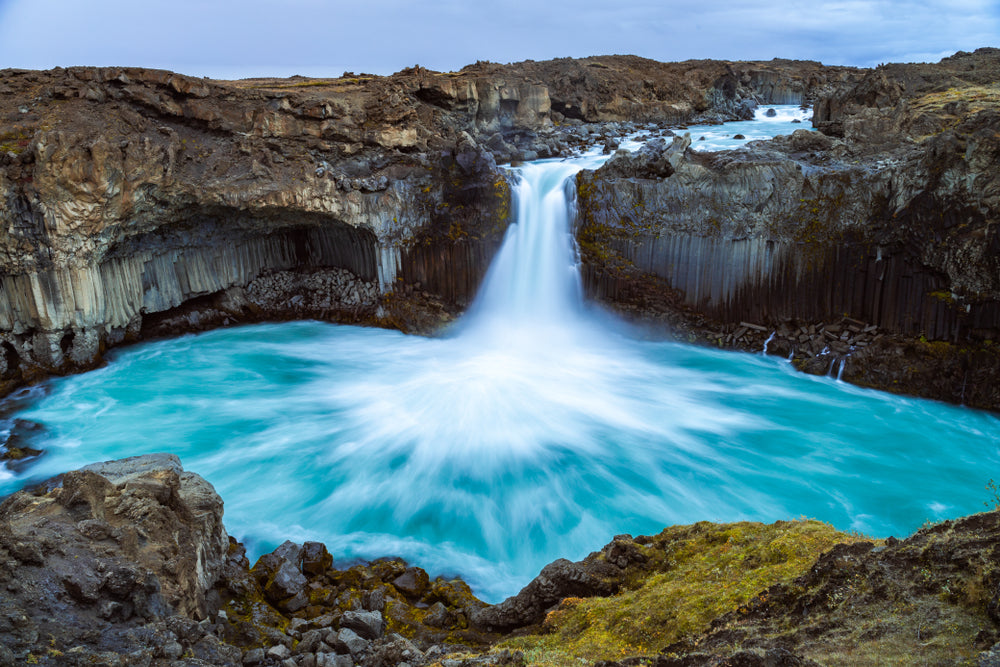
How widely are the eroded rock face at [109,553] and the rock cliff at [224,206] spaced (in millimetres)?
9450

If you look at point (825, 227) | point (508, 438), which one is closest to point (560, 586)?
point (508, 438)

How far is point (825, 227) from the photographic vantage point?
1538 cm

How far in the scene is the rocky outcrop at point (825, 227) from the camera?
13.2m

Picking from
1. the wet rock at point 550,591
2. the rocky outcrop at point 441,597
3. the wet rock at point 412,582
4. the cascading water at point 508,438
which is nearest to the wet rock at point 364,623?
the rocky outcrop at point 441,597

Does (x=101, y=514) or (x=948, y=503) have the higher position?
(x=101, y=514)

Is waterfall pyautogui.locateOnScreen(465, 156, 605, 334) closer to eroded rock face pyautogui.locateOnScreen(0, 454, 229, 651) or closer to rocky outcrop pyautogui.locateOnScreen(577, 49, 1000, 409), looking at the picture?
rocky outcrop pyautogui.locateOnScreen(577, 49, 1000, 409)

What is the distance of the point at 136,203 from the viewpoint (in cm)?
1541

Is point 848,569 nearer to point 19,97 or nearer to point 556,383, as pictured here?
point 556,383

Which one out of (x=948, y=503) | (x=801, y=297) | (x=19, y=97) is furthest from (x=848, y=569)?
(x=19, y=97)

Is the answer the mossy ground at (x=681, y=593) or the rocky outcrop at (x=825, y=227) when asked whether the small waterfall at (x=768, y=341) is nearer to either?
the rocky outcrop at (x=825, y=227)

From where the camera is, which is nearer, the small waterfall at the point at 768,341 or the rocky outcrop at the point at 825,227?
the rocky outcrop at the point at 825,227

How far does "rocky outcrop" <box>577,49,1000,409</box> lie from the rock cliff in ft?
13.9

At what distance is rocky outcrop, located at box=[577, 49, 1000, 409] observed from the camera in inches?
520

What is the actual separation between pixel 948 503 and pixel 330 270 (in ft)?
57.9
